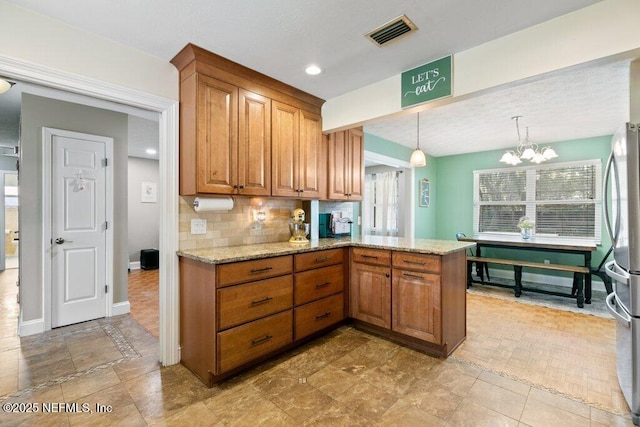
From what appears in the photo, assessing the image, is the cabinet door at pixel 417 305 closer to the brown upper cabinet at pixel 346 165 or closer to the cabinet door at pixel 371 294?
the cabinet door at pixel 371 294

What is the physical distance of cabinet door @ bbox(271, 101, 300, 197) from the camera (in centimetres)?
289

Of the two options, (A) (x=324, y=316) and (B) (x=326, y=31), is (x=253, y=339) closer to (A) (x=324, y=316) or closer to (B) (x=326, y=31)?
(A) (x=324, y=316)

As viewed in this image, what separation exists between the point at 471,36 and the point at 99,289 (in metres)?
4.45

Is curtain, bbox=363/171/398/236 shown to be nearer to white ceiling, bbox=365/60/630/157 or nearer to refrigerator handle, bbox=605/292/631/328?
white ceiling, bbox=365/60/630/157

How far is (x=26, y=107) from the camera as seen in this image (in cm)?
303

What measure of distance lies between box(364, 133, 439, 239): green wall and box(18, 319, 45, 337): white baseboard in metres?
4.54

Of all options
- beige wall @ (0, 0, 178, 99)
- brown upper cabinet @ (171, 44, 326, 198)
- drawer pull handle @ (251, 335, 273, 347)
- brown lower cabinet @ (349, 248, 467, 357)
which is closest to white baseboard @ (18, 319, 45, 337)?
brown upper cabinet @ (171, 44, 326, 198)

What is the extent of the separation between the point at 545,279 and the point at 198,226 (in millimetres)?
5870

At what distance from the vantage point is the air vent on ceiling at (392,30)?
194 centimetres

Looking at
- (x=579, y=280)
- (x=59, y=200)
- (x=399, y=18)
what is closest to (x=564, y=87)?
(x=399, y=18)

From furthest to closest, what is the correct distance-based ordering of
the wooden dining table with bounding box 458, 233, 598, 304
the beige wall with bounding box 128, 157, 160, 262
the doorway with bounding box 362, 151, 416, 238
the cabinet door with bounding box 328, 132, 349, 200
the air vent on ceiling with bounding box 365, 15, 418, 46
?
the beige wall with bounding box 128, 157, 160, 262
the doorway with bounding box 362, 151, 416, 238
the wooden dining table with bounding box 458, 233, 598, 304
the cabinet door with bounding box 328, 132, 349, 200
the air vent on ceiling with bounding box 365, 15, 418, 46

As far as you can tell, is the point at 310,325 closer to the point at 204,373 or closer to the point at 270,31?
the point at 204,373

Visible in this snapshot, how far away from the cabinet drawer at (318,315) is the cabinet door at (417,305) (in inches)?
22.1

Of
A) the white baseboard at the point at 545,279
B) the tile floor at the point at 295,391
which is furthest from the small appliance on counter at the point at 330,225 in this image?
the white baseboard at the point at 545,279
